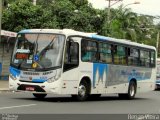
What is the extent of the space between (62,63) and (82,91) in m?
2.05

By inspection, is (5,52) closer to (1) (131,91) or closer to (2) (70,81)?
(1) (131,91)

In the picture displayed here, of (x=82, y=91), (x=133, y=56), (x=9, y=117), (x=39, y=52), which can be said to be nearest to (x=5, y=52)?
(x=133, y=56)

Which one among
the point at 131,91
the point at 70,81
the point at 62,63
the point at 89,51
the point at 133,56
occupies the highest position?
the point at 89,51

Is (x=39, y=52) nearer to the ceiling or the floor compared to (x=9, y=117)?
nearer to the ceiling

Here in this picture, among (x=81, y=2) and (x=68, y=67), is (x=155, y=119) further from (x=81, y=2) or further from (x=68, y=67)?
(x=81, y=2)

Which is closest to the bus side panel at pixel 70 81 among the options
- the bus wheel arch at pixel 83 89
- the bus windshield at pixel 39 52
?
the bus wheel arch at pixel 83 89

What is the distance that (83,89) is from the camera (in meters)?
21.5

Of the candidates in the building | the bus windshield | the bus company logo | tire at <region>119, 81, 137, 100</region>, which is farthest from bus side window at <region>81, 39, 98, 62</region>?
the building

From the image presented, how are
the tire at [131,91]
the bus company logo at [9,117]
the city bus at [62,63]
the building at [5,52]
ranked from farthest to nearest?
the building at [5,52] → the tire at [131,91] → the city bus at [62,63] → the bus company logo at [9,117]

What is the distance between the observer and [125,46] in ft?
82.8

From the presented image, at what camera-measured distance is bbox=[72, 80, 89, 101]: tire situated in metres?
21.4

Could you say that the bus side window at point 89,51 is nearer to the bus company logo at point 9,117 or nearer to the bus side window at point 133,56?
the bus side window at point 133,56

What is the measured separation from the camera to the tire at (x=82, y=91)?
70.1 ft

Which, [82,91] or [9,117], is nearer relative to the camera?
[9,117]
